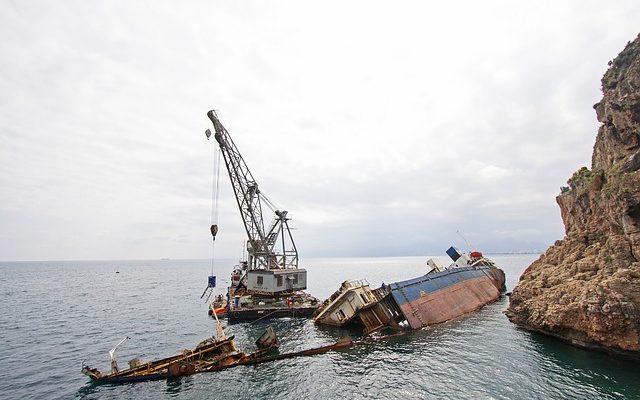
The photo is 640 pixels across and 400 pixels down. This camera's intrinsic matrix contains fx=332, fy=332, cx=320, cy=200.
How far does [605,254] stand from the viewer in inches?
1198

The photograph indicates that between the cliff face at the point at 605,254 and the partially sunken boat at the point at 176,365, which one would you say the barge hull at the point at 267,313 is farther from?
the cliff face at the point at 605,254

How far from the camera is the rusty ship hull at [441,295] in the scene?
42188mm

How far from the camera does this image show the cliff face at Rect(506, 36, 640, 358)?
25.8 m

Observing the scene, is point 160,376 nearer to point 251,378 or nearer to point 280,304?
point 251,378

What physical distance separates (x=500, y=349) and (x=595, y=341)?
25.2 ft

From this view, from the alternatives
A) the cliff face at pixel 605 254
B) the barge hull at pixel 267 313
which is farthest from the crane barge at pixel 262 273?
the cliff face at pixel 605 254

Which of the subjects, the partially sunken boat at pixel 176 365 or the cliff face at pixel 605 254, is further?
the partially sunken boat at pixel 176 365

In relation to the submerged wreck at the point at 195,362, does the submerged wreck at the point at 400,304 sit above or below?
above

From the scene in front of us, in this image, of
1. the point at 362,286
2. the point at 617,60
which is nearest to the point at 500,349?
the point at 362,286

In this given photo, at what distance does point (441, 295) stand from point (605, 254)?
72.0 ft

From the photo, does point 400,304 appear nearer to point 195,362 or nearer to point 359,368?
point 359,368

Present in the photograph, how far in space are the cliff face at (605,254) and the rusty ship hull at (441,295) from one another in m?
8.97

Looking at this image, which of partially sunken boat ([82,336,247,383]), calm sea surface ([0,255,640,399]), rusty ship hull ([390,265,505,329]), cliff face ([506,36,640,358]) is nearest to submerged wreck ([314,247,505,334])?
rusty ship hull ([390,265,505,329])

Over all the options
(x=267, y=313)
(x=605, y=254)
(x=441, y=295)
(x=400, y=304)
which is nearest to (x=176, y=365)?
(x=267, y=313)
